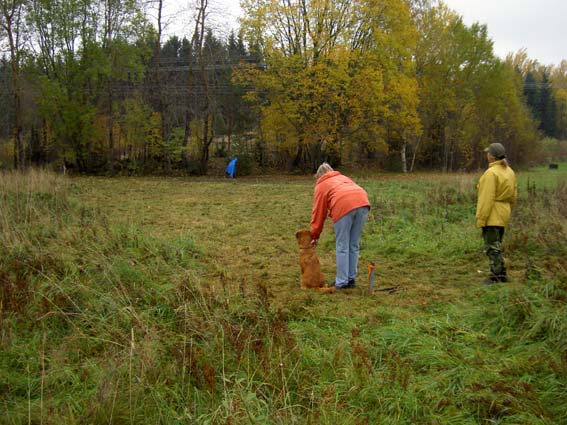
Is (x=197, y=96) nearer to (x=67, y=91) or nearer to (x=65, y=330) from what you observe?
(x=67, y=91)

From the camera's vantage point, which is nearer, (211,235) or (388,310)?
(388,310)

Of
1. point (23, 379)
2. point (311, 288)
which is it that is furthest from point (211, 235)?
point (23, 379)

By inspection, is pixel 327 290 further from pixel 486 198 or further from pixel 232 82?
pixel 232 82

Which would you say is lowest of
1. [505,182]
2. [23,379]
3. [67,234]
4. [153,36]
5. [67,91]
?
[23,379]

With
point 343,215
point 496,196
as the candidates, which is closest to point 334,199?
point 343,215

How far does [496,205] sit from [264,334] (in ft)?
11.0

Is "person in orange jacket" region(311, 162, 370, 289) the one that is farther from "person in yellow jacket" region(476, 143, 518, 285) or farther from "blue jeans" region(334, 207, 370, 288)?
"person in yellow jacket" region(476, 143, 518, 285)

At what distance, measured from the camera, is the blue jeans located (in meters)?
5.63

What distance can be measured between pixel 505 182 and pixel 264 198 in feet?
33.1

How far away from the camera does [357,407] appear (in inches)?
120

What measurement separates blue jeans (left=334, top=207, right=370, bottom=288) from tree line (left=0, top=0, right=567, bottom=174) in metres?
19.4

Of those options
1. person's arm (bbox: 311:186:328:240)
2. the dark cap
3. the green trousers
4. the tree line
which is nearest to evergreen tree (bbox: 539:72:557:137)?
the tree line

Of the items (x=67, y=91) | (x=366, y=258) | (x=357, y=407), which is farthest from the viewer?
(x=67, y=91)

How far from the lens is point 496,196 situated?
19.0 ft
